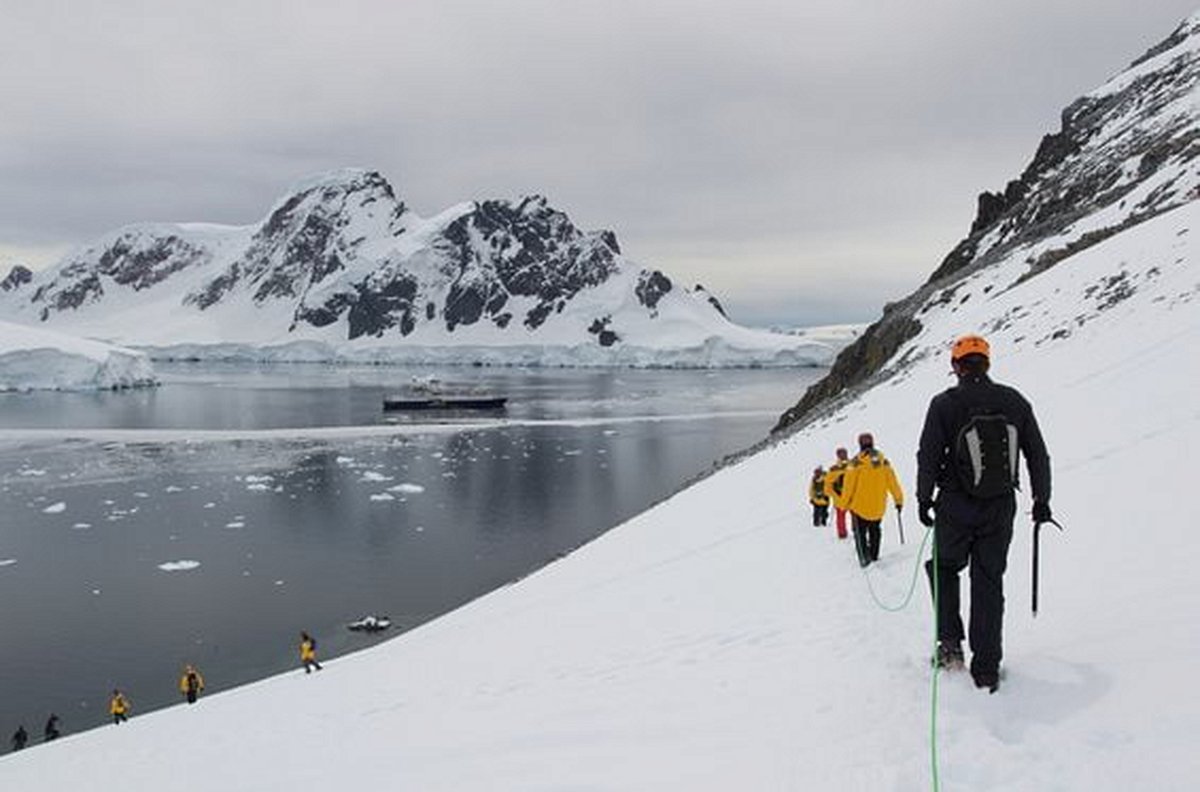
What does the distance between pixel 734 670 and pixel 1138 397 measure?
7.39 m

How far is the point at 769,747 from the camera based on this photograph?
539cm

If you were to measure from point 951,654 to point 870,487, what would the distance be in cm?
461

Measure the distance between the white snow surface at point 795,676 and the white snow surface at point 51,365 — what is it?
125069mm

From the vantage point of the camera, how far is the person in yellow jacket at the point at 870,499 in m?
9.97

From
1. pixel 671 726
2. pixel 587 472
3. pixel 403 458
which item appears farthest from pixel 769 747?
pixel 403 458

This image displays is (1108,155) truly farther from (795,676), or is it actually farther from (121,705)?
(121,705)

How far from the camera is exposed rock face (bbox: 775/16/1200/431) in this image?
29.3 metres

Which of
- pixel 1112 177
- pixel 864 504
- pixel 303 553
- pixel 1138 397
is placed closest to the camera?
pixel 864 504

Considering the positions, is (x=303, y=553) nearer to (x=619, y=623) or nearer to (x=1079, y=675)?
(x=619, y=623)

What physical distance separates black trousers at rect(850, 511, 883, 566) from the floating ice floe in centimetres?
2770

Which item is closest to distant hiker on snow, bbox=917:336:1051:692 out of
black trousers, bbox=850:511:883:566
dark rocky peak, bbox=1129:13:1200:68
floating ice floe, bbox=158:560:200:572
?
black trousers, bbox=850:511:883:566

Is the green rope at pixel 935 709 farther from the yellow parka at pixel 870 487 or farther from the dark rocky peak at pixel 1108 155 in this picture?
the dark rocky peak at pixel 1108 155

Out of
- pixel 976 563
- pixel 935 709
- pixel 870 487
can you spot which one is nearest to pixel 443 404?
pixel 870 487

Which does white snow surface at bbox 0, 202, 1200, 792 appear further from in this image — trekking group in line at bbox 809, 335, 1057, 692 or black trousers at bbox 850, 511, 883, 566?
trekking group in line at bbox 809, 335, 1057, 692
